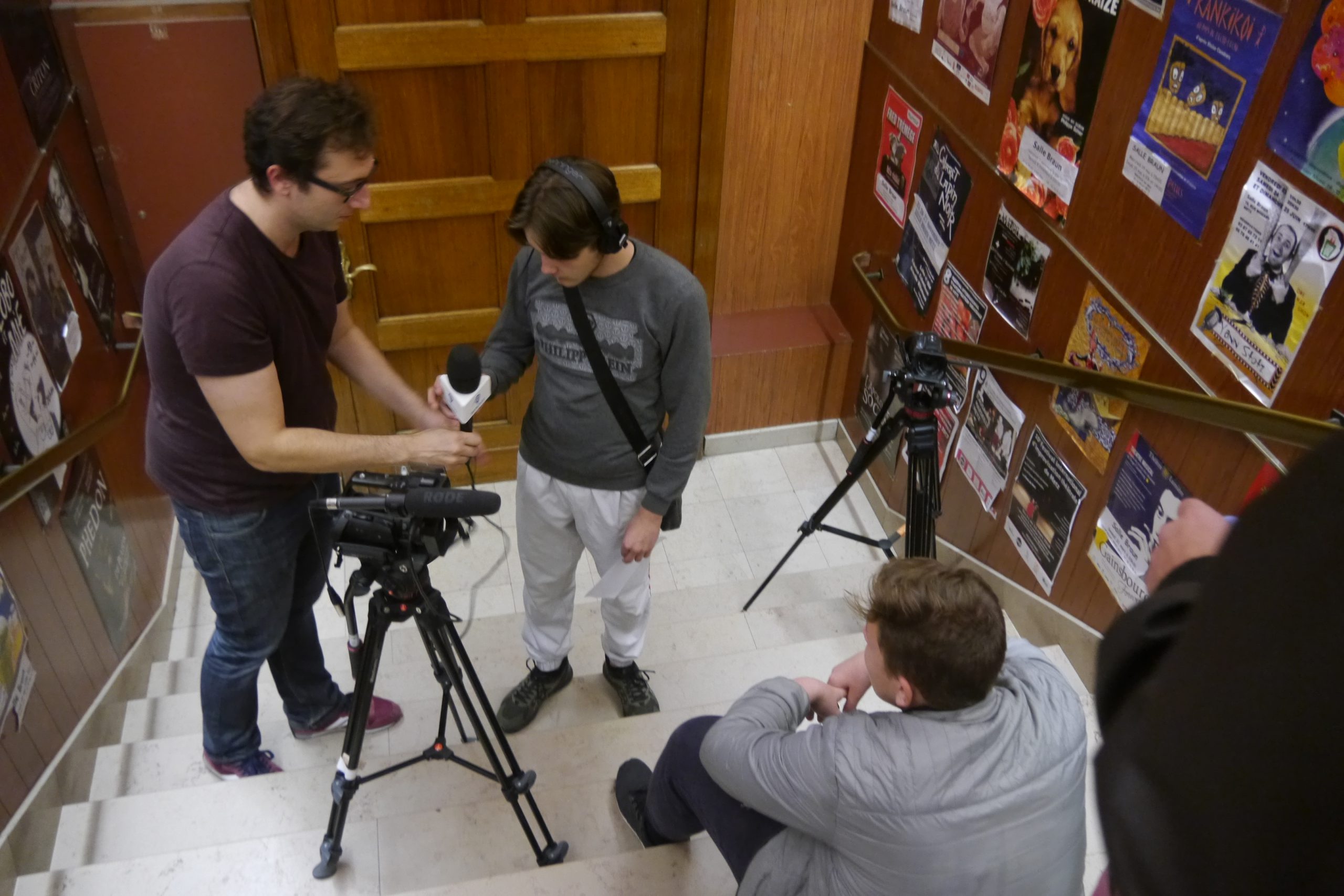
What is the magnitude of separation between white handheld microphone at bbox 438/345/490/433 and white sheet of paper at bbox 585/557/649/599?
59cm

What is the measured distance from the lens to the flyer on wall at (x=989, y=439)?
8.61ft

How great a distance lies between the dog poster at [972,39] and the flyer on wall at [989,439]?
752 mm

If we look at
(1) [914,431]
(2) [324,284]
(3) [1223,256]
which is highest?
(3) [1223,256]

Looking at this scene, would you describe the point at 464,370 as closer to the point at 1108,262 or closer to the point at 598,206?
the point at 598,206

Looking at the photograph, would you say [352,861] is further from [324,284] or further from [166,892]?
[324,284]

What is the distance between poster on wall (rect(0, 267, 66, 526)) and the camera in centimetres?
199

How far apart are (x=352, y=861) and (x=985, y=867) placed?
131 centimetres

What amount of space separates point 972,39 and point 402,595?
1956 millimetres

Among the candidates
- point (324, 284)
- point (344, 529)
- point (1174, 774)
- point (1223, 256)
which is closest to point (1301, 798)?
point (1174, 774)

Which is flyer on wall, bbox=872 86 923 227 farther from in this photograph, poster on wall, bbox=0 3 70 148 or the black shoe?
poster on wall, bbox=0 3 70 148

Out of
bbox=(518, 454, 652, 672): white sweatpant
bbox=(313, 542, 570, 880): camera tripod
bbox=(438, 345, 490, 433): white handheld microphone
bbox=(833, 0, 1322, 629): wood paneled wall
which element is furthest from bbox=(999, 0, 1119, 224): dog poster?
bbox=(313, 542, 570, 880): camera tripod

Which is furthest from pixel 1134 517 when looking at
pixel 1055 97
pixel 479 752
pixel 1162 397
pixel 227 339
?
pixel 227 339

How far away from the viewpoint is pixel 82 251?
8.45 feet

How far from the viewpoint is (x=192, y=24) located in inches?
104
